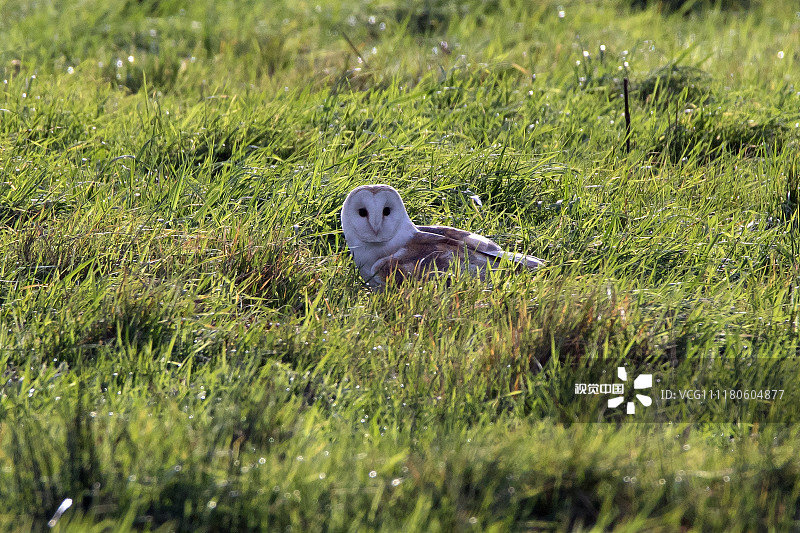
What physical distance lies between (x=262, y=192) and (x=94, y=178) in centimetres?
85

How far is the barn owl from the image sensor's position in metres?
3.34

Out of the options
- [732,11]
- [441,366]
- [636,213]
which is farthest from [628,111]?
[732,11]

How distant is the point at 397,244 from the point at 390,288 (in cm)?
32

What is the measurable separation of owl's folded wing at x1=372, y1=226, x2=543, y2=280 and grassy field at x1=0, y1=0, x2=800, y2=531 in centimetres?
11

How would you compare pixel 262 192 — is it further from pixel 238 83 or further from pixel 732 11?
pixel 732 11

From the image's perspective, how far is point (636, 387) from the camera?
2.61 metres

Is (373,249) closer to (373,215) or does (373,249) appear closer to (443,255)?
(373,215)

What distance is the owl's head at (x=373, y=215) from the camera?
135 inches

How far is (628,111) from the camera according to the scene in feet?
14.9

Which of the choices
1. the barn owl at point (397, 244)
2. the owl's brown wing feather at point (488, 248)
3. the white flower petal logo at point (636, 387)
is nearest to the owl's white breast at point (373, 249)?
the barn owl at point (397, 244)

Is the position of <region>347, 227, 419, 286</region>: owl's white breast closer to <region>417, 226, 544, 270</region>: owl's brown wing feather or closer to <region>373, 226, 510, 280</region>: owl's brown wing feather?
<region>373, 226, 510, 280</region>: owl's brown wing feather

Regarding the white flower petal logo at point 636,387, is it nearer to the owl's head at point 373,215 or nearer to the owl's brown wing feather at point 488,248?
the owl's brown wing feather at point 488,248

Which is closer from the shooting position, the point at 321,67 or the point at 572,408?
the point at 572,408

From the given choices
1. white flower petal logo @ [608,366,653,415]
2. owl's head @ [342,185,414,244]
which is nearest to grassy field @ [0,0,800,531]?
white flower petal logo @ [608,366,653,415]
